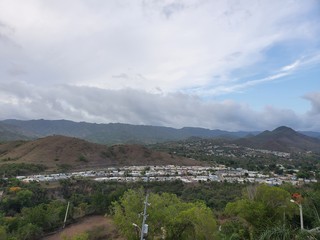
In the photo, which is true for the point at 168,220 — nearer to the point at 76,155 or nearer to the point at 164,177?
the point at 164,177

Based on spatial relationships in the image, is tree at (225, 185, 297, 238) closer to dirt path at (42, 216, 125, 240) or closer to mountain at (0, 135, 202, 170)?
dirt path at (42, 216, 125, 240)

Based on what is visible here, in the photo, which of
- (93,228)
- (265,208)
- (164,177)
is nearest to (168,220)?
(265,208)

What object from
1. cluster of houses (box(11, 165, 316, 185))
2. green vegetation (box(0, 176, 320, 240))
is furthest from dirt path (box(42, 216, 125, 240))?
cluster of houses (box(11, 165, 316, 185))

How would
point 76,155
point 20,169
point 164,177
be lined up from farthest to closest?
point 76,155
point 20,169
point 164,177

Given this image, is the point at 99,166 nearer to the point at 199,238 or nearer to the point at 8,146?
the point at 8,146

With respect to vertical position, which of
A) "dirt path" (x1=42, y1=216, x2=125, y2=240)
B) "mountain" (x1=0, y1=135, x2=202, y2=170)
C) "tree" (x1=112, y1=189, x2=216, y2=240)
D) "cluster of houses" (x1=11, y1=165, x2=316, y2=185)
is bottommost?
"dirt path" (x1=42, y1=216, x2=125, y2=240)

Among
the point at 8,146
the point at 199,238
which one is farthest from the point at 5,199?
the point at 8,146

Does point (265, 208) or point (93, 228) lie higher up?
point (265, 208)

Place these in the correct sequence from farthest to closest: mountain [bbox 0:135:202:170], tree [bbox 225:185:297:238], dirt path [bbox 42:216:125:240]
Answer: mountain [bbox 0:135:202:170]
dirt path [bbox 42:216:125:240]
tree [bbox 225:185:297:238]
